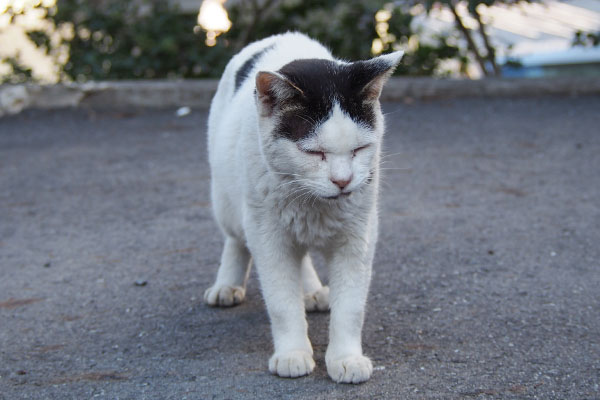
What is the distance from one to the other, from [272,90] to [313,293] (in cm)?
112

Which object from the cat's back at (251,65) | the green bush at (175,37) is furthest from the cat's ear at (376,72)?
the green bush at (175,37)

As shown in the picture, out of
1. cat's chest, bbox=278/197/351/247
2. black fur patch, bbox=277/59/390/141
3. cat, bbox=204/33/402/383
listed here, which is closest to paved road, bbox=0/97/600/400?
cat, bbox=204/33/402/383

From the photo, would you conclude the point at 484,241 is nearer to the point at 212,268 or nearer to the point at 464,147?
the point at 212,268

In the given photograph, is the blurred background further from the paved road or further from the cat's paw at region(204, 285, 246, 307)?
the cat's paw at region(204, 285, 246, 307)

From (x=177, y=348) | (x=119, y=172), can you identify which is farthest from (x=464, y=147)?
(x=177, y=348)

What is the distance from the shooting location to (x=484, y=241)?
388 centimetres

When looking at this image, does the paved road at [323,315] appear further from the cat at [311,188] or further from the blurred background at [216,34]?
the blurred background at [216,34]

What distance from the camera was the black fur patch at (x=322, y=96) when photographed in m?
2.38

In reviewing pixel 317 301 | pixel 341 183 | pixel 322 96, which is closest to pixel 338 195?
pixel 341 183

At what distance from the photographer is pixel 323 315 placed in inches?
122

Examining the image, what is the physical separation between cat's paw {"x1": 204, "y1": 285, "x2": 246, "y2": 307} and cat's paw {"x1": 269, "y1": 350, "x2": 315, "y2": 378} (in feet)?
2.26

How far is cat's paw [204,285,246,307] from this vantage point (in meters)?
3.18

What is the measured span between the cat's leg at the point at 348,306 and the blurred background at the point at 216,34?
5215mm

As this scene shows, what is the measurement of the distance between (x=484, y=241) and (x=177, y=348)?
1941 mm
